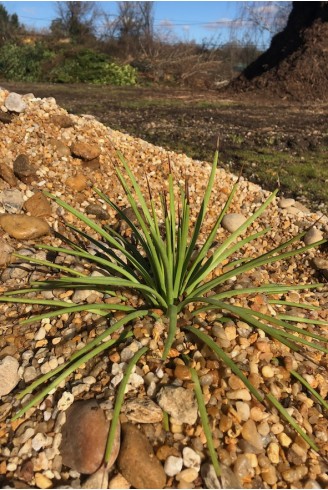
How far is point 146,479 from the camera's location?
167cm

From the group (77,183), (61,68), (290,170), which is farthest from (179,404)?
(61,68)

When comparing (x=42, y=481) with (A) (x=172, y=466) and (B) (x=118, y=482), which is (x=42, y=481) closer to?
(B) (x=118, y=482)

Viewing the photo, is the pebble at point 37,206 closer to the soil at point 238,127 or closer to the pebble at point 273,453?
the soil at point 238,127

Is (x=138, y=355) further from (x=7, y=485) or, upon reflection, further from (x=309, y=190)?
(x=309, y=190)

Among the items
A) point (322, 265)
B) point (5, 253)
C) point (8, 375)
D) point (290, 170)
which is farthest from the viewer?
point (290, 170)

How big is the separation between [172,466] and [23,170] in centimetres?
301

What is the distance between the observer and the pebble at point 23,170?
4.00 metres

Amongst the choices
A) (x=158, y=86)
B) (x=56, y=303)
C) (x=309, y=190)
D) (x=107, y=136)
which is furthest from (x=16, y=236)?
(x=158, y=86)

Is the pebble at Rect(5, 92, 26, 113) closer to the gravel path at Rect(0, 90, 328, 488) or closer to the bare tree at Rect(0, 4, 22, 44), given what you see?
the gravel path at Rect(0, 90, 328, 488)

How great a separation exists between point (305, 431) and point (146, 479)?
28.7 inches

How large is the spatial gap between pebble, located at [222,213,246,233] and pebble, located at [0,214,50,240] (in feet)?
4.94

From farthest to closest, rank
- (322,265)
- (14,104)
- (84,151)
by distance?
(14,104) → (84,151) → (322,265)

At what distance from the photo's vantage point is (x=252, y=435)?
186cm

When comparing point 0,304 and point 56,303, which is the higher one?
point 56,303
